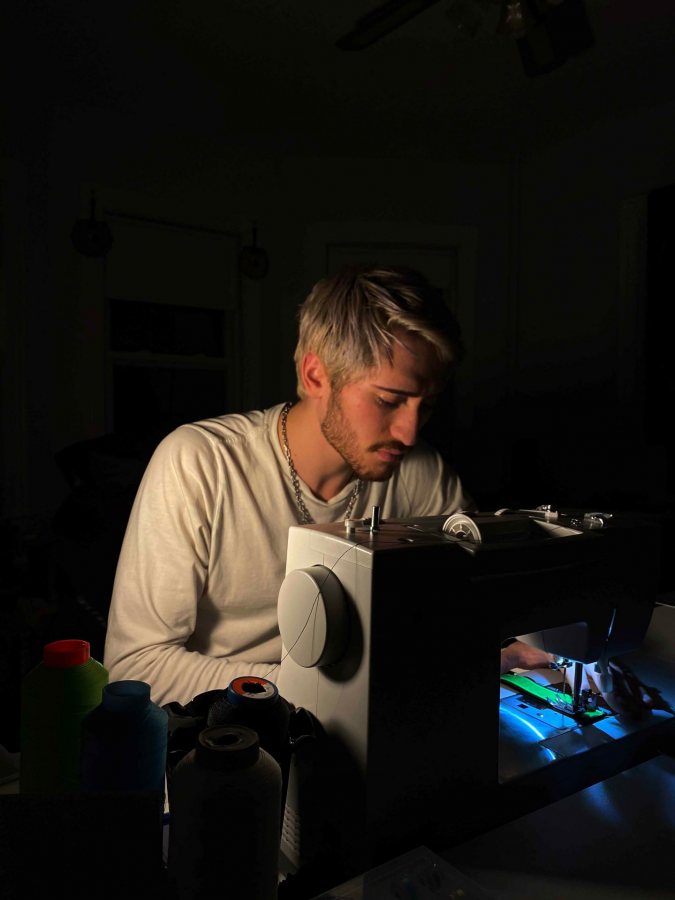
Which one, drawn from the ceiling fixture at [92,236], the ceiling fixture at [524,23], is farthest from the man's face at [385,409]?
the ceiling fixture at [92,236]

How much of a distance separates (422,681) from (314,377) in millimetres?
759

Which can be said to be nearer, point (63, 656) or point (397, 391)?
point (63, 656)

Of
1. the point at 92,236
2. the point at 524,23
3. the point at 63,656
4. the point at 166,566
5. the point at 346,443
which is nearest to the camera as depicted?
the point at 63,656

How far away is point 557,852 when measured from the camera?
2.09ft

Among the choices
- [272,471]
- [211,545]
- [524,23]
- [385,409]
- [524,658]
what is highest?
[524,23]

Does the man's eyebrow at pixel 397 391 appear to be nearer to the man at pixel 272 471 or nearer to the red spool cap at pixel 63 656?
the man at pixel 272 471

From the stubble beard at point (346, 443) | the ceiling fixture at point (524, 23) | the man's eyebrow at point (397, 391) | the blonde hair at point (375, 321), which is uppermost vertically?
the ceiling fixture at point (524, 23)

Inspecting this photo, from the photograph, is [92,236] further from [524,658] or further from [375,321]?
[524,658]

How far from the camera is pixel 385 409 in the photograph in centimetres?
122

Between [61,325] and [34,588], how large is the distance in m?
1.26

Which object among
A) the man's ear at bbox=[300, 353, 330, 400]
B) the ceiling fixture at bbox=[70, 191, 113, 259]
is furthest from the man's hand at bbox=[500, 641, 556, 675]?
the ceiling fixture at bbox=[70, 191, 113, 259]

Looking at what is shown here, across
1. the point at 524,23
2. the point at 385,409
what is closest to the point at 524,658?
the point at 385,409

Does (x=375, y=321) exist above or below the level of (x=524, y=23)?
below

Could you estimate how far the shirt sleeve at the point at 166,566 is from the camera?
1.03 metres
